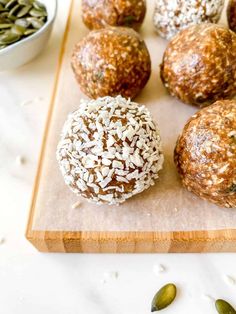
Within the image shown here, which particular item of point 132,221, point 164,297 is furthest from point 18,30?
point 164,297

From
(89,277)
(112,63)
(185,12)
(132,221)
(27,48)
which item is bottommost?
(89,277)

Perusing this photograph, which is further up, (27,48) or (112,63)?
(112,63)

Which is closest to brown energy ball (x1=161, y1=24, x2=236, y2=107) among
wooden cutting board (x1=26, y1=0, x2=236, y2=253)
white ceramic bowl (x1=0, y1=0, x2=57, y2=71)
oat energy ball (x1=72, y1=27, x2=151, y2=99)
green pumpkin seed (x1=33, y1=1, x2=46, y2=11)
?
oat energy ball (x1=72, y1=27, x2=151, y2=99)

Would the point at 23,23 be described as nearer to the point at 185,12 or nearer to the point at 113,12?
the point at 113,12

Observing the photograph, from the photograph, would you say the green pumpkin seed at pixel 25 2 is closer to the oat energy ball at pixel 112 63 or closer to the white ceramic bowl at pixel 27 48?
the white ceramic bowl at pixel 27 48

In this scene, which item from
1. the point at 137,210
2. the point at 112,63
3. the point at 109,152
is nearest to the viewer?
the point at 109,152

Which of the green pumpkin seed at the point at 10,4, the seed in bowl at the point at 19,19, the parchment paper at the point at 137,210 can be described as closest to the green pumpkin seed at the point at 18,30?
the seed in bowl at the point at 19,19

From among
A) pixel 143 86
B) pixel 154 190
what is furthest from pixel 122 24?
pixel 154 190

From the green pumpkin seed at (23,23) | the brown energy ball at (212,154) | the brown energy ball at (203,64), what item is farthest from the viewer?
the green pumpkin seed at (23,23)
